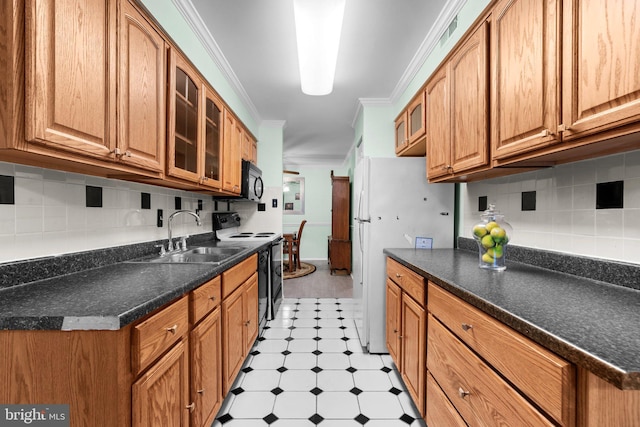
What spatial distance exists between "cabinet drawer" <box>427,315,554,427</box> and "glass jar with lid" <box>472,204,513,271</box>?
15.9 inches

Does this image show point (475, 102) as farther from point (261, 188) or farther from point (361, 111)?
point (261, 188)

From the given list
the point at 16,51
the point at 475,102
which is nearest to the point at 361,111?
the point at 475,102

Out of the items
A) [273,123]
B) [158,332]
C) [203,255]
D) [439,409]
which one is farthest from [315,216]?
[158,332]

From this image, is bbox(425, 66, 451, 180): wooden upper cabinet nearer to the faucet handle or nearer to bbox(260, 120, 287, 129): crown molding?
the faucet handle

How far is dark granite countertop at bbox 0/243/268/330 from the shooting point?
2.44 feet

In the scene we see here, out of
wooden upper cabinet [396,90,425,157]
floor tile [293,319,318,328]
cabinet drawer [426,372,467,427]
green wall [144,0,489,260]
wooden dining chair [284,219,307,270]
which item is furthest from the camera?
wooden dining chair [284,219,307,270]

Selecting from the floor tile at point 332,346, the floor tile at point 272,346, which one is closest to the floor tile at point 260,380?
the floor tile at point 272,346

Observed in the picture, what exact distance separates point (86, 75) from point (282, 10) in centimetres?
135

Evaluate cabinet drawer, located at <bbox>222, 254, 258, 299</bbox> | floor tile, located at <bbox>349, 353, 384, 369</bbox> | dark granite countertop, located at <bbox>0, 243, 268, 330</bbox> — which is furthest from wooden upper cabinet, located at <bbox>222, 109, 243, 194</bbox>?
floor tile, located at <bbox>349, 353, 384, 369</bbox>

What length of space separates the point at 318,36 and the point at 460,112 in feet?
→ 3.45

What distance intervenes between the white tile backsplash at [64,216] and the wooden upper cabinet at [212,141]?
0.45 m

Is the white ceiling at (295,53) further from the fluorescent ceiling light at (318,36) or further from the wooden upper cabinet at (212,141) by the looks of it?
the wooden upper cabinet at (212,141)

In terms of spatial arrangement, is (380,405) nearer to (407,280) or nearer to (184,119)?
(407,280)

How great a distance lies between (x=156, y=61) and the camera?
148cm
